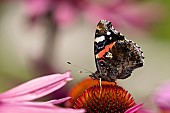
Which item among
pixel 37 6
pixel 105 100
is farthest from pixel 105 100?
pixel 37 6

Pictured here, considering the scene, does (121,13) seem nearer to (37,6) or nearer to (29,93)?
(37,6)

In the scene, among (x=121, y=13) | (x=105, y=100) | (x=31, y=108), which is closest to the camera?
(x=31, y=108)

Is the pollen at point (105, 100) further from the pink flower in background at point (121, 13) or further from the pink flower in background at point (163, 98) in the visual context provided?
the pink flower in background at point (121, 13)

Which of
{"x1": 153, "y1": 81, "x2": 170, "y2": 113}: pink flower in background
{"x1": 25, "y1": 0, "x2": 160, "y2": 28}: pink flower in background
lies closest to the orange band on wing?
{"x1": 153, "y1": 81, "x2": 170, "y2": 113}: pink flower in background

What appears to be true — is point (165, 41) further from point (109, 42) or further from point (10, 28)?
point (109, 42)

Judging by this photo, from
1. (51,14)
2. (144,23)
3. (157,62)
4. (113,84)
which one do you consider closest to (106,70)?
(113,84)

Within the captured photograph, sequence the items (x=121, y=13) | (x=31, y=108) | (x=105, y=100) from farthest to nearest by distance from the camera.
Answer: (x=121, y=13) → (x=105, y=100) → (x=31, y=108)
